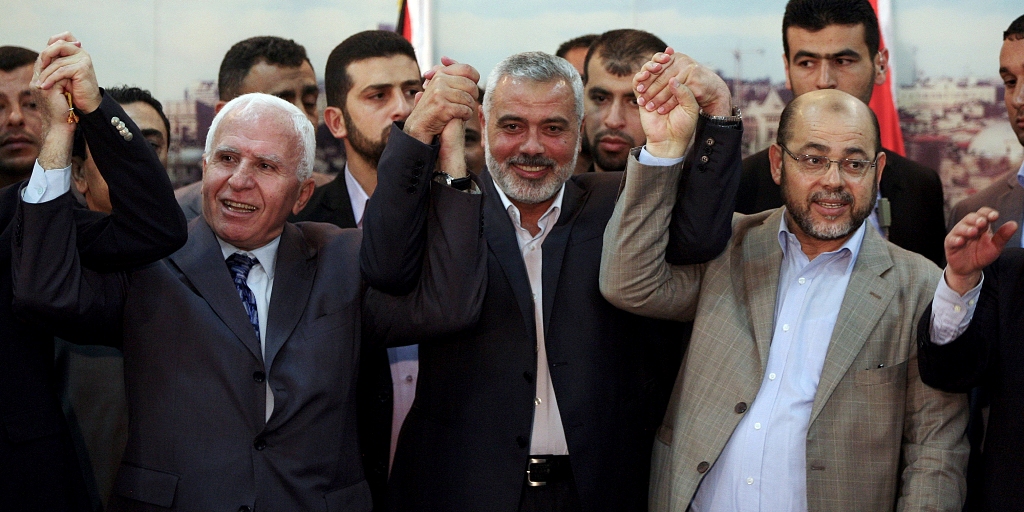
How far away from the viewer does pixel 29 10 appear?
499cm

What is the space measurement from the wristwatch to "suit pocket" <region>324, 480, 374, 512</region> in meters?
0.77

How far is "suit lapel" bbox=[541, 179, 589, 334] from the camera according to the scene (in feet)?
9.32

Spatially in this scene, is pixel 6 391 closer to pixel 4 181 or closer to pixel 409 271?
pixel 409 271

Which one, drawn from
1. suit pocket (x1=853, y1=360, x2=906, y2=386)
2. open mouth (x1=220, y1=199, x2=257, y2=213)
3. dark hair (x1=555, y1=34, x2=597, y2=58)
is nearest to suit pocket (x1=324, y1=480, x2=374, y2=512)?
open mouth (x1=220, y1=199, x2=257, y2=213)

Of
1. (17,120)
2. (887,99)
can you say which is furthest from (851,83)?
(17,120)

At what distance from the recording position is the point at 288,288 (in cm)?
254

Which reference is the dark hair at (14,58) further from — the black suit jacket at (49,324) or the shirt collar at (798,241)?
the shirt collar at (798,241)

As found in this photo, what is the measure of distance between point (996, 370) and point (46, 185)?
2.28 meters

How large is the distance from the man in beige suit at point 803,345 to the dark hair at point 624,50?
1357mm

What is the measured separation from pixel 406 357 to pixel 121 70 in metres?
2.44

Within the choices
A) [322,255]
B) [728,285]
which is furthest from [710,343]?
[322,255]

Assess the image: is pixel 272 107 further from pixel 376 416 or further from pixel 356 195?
pixel 356 195

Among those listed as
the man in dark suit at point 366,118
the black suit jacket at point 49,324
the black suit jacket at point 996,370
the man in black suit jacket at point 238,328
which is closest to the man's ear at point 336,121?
the man in dark suit at point 366,118

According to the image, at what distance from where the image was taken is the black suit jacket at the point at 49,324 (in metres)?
2.40
